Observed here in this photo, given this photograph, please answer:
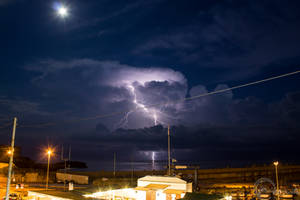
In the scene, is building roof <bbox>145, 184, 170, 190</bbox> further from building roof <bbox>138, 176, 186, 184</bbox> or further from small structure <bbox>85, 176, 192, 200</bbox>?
building roof <bbox>138, 176, 186, 184</bbox>

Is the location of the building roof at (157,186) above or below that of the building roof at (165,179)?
below

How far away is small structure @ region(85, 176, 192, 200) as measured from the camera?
2191 cm

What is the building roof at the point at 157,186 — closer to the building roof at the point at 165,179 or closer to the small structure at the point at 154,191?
the small structure at the point at 154,191

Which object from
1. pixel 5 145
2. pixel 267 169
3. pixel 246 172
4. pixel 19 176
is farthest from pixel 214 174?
pixel 5 145

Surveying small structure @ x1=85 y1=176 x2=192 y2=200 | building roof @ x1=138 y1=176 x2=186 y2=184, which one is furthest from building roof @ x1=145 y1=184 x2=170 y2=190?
building roof @ x1=138 y1=176 x2=186 y2=184

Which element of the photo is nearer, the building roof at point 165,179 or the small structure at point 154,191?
the small structure at point 154,191

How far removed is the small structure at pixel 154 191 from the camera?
71.9ft

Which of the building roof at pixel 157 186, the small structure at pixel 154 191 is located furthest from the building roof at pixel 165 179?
the building roof at pixel 157 186

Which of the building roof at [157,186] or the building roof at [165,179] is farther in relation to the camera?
the building roof at [165,179]

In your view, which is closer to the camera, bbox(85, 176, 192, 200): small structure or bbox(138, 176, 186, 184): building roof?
bbox(85, 176, 192, 200): small structure

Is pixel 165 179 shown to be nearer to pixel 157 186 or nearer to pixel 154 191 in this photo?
pixel 157 186

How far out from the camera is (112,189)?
22875mm

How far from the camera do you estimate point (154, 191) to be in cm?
2286

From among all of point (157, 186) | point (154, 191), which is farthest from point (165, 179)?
point (154, 191)
